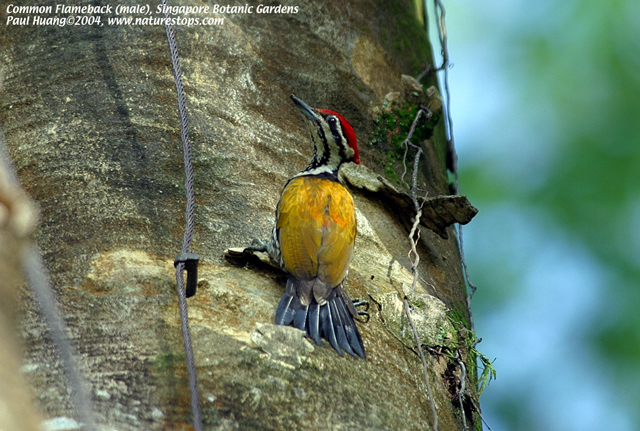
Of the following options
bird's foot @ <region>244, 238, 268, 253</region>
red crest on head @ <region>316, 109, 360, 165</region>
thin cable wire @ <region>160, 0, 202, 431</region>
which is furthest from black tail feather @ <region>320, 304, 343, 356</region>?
red crest on head @ <region>316, 109, 360, 165</region>

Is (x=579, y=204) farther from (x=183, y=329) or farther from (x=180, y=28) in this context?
(x=183, y=329)

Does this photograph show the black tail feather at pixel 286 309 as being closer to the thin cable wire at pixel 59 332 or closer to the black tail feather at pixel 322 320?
the black tail feather at pixel 322 320

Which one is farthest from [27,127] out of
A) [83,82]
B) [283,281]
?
[283,281]

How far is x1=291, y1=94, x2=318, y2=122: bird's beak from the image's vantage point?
3474 millimetres

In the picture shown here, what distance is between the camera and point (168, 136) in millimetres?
2918

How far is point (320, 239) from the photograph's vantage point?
10.1ft

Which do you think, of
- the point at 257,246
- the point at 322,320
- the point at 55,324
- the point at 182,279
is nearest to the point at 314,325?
the point at 322,320

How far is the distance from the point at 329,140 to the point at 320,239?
709 mm

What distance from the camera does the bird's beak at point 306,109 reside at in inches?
137

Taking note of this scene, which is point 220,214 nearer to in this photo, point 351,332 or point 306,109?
point 351,332

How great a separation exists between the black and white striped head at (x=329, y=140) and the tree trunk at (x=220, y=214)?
72mm

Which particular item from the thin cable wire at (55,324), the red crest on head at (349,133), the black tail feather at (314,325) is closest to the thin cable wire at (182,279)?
the thin cable wire at (55,324)

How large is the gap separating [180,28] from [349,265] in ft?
5.42

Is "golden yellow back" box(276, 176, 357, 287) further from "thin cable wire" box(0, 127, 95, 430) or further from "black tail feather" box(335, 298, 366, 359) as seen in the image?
"thin cable wire" box(0, 127, 95, 430)
